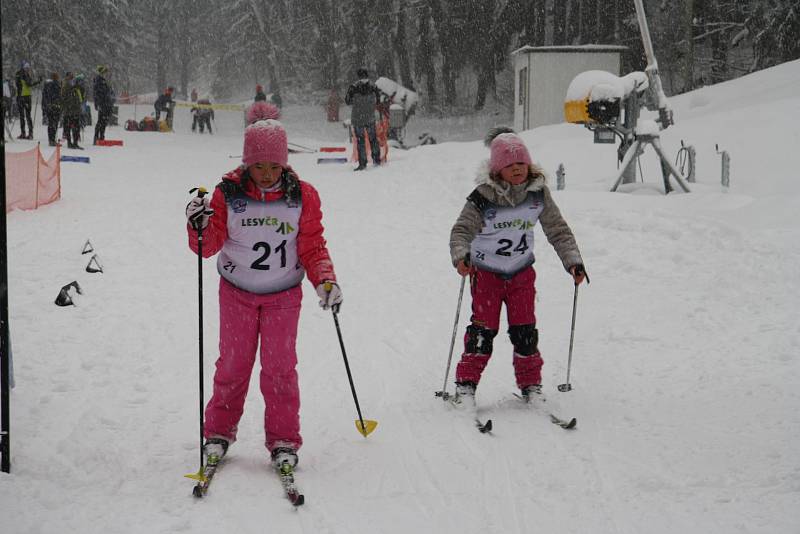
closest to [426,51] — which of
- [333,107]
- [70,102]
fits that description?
[333,107]

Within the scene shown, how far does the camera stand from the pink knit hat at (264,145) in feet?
13.6

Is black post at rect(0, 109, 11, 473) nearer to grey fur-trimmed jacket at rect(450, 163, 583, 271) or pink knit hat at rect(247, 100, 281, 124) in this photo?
pink knit hat at rect(247, 100, 281, 124)

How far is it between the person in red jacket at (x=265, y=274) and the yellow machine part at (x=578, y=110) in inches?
319

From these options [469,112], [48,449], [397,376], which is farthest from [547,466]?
[469,112]

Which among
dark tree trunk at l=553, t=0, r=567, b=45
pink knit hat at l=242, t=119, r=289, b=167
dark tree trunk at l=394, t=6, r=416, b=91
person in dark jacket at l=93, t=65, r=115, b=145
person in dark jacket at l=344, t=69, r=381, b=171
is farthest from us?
dark tree trunk at l=394, t=6, r=416, b=91

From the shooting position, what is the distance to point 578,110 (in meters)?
11.7

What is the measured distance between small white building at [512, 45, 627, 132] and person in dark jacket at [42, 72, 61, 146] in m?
12.3

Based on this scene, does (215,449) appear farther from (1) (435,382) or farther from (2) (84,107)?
(2) (84,107)

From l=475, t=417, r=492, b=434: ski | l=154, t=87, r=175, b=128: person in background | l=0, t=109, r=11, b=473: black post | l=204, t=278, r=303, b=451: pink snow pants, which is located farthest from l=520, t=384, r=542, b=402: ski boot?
l=154, t=87, r=175, b=128: person in background

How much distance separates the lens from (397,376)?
629 cm

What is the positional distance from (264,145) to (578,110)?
331 inches

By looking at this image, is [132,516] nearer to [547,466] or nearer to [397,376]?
[547,466]

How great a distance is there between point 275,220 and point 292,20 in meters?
47.3

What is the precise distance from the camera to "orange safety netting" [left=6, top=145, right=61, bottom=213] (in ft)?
40.5
